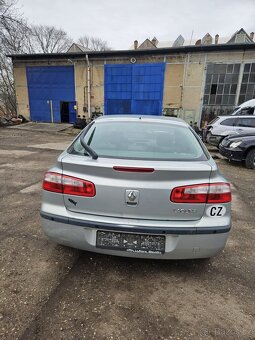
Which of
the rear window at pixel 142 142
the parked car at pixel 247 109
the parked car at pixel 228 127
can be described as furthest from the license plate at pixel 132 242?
the parked car at pixel 247 109

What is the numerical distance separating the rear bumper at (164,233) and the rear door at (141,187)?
10 cm

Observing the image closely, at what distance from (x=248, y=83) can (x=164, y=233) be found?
18021 mm

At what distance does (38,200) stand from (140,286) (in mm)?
2714

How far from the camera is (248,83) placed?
16469mm

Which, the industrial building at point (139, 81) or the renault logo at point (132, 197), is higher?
the industrial building at point (139, 81)

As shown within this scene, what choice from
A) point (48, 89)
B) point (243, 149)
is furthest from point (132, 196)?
point (48, 89)

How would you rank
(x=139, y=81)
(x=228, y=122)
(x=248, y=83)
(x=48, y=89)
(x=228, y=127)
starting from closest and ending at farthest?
(x=228, y=127) → (x=228, y=122) → (x=248, y=83) → (x=139, y=81) → (x=48, y=89)

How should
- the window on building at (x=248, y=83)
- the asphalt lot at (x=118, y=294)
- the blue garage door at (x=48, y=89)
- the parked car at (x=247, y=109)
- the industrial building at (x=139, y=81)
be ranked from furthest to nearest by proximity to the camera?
the blue garage door at (x=48, y=89)
the industrial building at (x=139, y=81)
the window on building at (x=248, y=83)
the parked car at (x=247, y=109)
the asphalt lot at (x=118, y=294)

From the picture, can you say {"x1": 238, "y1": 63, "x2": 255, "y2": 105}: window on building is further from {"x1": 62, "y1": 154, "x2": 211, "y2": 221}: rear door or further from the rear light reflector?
the rear light reflector

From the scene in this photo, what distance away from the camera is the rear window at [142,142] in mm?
2275

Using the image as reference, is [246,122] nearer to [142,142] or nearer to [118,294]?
[142,142]

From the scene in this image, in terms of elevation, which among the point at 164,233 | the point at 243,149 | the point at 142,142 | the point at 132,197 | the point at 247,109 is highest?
the point at 247,109

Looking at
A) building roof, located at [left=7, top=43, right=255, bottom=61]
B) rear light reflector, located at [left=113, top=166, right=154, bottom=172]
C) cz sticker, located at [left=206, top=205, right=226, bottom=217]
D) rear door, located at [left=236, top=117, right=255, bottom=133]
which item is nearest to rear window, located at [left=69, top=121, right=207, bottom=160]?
rear light reflector, located at [left=113, top=166, right=154, bottom=172]

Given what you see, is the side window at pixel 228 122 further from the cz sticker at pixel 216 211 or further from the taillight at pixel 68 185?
the taillight at pixel 68 185
